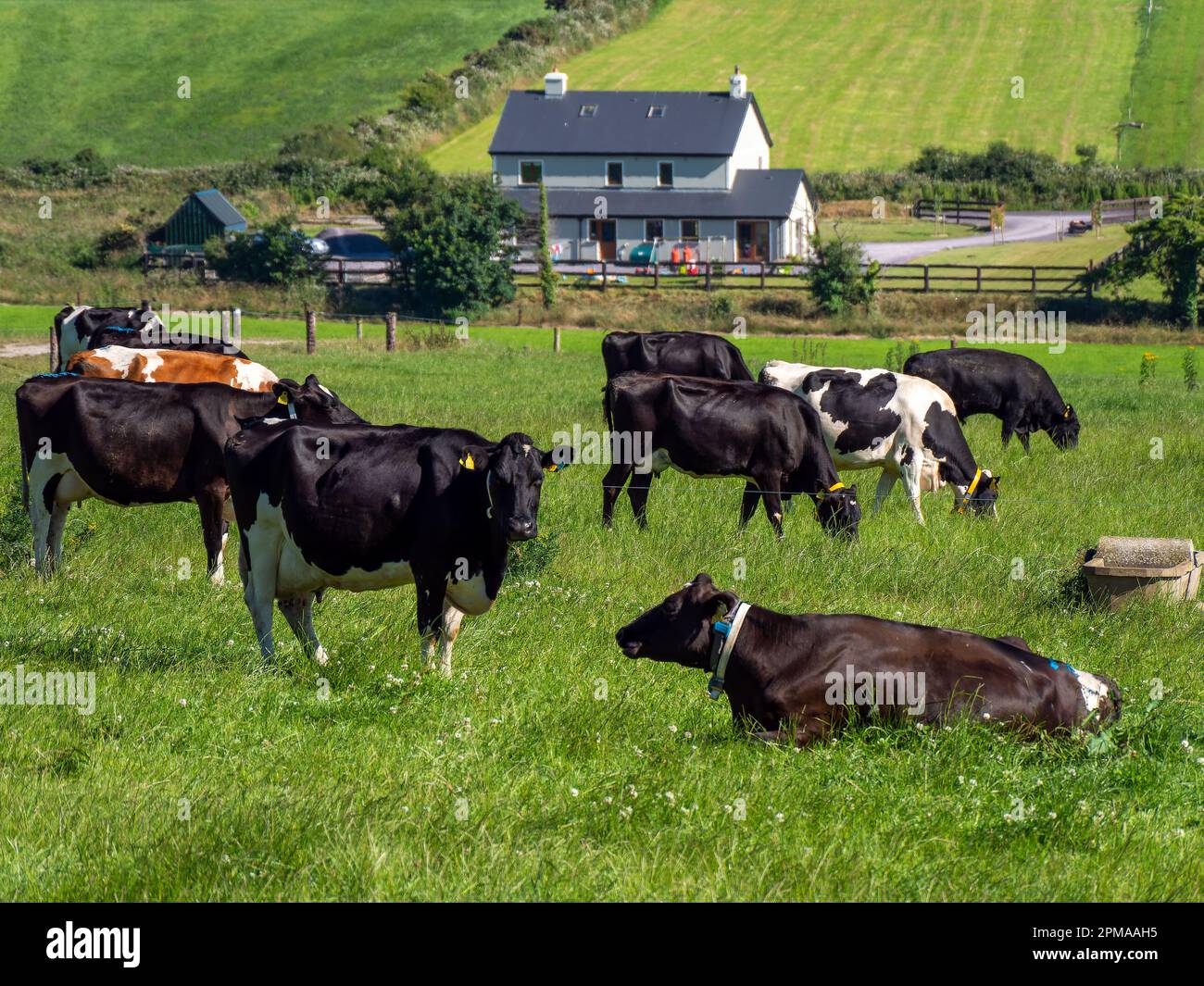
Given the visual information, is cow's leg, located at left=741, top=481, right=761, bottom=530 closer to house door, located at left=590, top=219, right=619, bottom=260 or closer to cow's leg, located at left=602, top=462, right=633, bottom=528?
cow's leg, located at left=602, top=462, right=633, bottom=528

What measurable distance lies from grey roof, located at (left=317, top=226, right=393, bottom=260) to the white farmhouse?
727cm

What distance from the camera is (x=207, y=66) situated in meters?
96.6

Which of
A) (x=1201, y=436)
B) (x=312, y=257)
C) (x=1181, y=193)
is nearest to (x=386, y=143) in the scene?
(x=312, y=257)

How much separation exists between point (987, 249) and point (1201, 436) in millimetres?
43975

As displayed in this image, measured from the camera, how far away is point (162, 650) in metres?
8.98

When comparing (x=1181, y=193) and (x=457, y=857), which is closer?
(x=457, y=857)

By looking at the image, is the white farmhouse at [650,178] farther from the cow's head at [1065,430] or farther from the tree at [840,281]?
the cow's head at [1065,430]

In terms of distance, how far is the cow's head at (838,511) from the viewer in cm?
1378

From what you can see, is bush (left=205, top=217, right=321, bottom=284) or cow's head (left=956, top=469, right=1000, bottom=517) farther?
bush (left=205, top=217, right=321, bottom=284)

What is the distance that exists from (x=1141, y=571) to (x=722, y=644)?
4.41 m

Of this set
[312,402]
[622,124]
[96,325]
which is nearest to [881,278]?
[622,124]

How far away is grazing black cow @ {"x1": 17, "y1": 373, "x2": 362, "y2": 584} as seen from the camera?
40.3 ft

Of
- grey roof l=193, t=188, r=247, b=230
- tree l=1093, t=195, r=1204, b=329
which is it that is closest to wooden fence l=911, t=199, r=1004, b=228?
tree l=1093, t=195, r=1204, b=329
